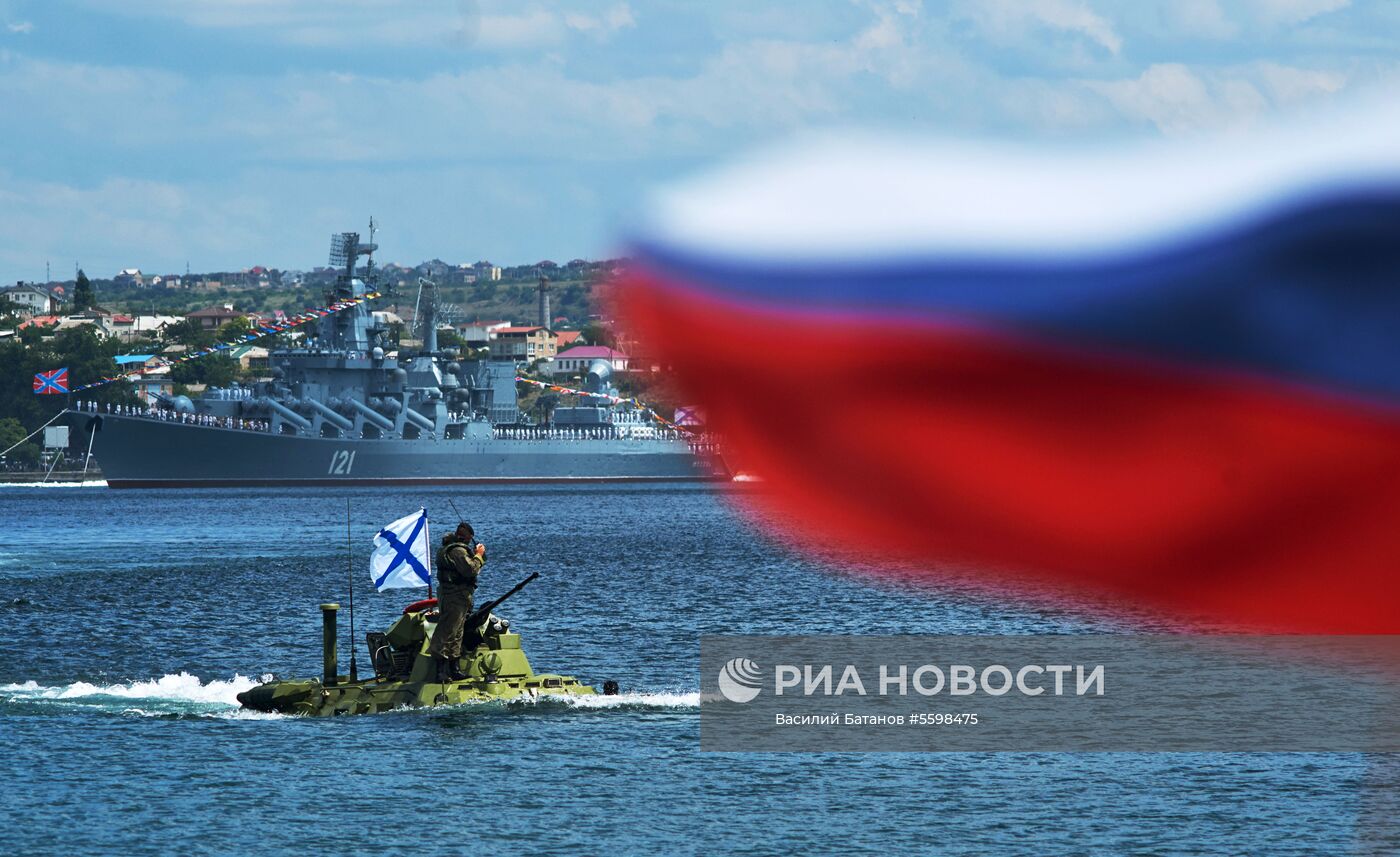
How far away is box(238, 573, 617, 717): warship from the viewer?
36.5 meters

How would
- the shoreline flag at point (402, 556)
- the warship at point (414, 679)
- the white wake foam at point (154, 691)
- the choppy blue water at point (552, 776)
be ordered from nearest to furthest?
the choppy blue water at point (552, 776) → the warship at point (414, 679) → the shoreline flag at point (402, 556) → the white wake foam at point (154, 691)

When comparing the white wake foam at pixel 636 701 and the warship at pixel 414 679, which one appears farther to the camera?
the white wake foam at pixel 636 701

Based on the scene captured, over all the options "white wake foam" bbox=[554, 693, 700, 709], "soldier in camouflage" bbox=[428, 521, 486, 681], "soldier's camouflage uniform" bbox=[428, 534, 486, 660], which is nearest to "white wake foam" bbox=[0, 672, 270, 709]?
"soldier in camouflage" bbox=[428, 521, 486, 681]

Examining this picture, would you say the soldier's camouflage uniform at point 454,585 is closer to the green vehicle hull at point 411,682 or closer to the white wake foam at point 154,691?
the green vehicle hull at point 411,682

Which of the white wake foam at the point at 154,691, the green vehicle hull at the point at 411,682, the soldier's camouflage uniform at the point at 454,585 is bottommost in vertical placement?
the white wake foam at the point at 154,691

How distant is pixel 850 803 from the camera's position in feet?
97.0

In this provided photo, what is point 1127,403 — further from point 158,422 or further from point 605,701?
point 158,422

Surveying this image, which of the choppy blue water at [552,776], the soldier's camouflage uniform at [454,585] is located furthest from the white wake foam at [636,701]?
the soldier's camouflage uniform at [454,585]

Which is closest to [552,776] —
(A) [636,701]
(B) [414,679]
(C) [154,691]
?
(B) [414,679]

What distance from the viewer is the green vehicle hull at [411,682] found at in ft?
120

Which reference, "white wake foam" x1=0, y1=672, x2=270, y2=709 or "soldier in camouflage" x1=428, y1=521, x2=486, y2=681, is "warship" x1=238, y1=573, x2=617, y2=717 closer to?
"soldier in camouflage" x1=428, y1=521, x2=486, y2=681

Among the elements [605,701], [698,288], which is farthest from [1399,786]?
[698,288]

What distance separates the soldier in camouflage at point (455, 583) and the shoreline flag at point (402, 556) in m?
1.87

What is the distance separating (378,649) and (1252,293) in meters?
30.0
